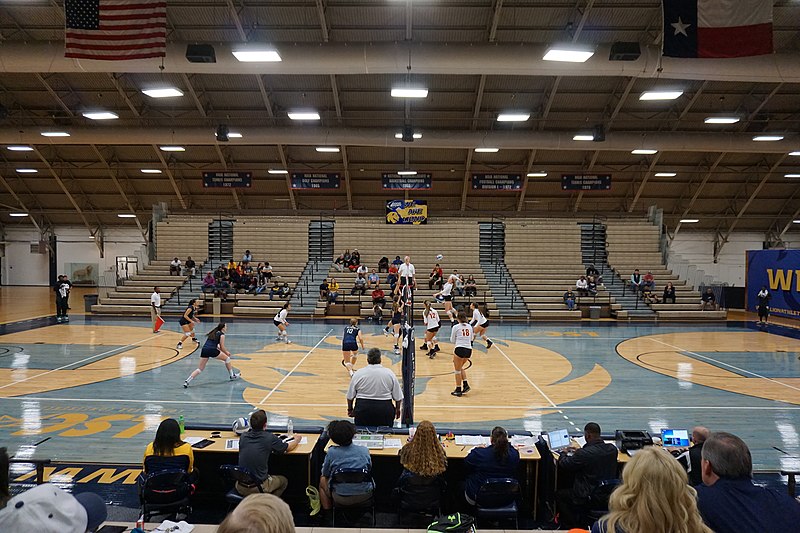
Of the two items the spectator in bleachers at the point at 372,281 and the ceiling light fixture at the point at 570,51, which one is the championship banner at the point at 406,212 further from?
the ceiling light fixture at the point at 570,51

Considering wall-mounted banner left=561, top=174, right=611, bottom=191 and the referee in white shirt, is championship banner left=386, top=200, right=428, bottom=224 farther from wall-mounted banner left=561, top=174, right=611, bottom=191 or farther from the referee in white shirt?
the referee in white shirt

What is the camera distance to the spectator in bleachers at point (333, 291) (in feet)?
82.5

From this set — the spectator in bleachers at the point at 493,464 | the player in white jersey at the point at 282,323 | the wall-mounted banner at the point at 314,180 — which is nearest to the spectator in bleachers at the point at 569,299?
the wall-mounted banner at the point at 314,180

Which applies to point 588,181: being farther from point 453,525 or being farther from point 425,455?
point 453,525

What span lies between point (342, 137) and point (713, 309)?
20933 millimetres

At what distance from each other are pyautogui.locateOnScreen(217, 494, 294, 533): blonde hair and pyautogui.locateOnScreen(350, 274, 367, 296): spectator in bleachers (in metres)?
24.2

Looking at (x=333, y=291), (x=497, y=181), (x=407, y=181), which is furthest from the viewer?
(x=407, y=181)

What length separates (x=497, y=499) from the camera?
17.2 ft

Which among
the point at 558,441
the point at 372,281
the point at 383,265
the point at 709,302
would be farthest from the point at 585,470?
the point at 709,302

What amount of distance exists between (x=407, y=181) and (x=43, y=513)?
86.3 feet

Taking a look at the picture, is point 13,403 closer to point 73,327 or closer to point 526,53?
point 73,327

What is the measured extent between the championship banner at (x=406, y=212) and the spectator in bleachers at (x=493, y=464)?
→ 2489cm

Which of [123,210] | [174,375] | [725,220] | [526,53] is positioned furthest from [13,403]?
[725,220]

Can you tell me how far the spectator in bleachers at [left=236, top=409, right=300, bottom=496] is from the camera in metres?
5.54
